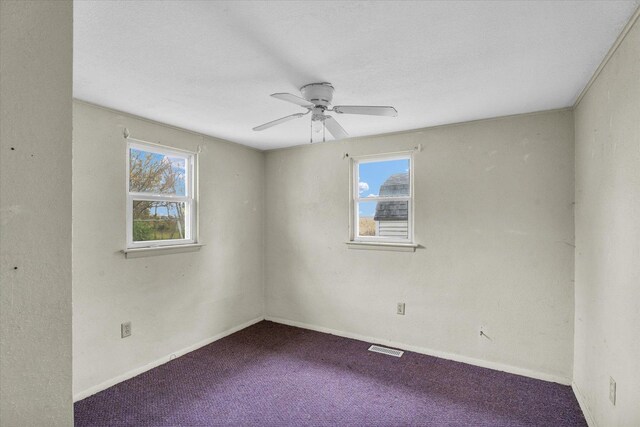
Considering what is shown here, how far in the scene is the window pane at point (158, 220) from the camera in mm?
3062

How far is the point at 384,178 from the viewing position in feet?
12.2

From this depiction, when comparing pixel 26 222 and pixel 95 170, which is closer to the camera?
pixel 26 222

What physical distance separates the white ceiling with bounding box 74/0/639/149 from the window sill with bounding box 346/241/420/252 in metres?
1.39

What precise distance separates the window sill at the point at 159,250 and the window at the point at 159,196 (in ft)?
0.25

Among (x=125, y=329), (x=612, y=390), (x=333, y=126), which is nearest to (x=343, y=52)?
(x=333, y=126)

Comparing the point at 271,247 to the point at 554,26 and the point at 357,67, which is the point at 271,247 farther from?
the point at 554,26

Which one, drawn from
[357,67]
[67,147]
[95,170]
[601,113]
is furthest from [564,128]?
[95,170]

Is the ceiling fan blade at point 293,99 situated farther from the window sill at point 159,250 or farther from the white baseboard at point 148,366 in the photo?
the white baseboard at point 148,366

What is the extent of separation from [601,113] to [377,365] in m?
2.61

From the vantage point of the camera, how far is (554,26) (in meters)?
1.59

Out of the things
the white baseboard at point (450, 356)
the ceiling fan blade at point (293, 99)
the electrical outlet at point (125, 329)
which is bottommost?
the white baseboard at point (450, 356)

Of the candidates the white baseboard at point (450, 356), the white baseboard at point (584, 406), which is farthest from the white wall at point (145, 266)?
the white baseboard at point (584, 406)

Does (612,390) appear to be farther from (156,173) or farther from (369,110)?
(156,173)

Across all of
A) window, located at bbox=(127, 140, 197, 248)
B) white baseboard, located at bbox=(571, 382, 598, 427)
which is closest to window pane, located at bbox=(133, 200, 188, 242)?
window, located at bbox=(127, 140, 197, 248)
